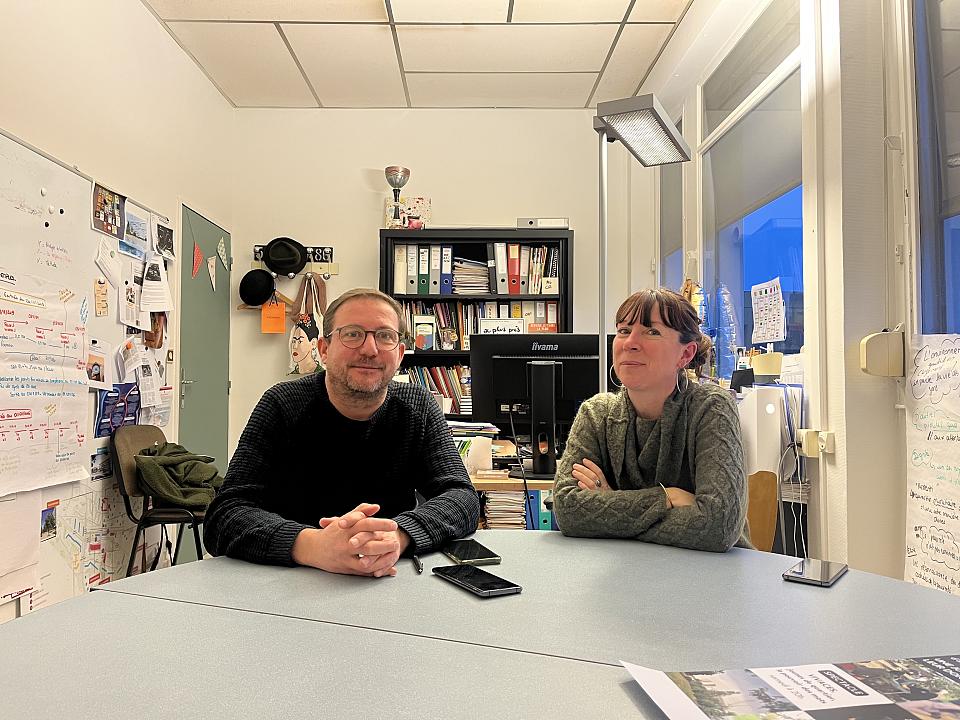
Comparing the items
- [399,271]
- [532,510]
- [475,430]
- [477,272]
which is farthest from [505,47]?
[532,510]

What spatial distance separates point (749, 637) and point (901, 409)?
1401 mm

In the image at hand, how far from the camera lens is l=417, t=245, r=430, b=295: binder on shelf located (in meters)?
4.39

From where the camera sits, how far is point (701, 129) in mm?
3744

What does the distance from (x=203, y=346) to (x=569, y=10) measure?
2.78 metres

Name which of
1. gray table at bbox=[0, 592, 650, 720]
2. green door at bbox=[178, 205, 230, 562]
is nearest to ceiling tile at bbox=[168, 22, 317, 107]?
green door at bbox=[178, 205, 230, 562]

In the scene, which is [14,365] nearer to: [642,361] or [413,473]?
[413,473]

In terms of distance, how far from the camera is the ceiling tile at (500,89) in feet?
13.9

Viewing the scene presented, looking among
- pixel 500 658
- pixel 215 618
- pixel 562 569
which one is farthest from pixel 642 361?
pixel 215 618

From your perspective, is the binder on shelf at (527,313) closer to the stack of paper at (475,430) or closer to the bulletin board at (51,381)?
the stack of paper at (475,430)

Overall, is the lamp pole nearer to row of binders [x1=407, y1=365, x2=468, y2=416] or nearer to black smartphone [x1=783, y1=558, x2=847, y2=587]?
black smartphone [x1=783, y1=558, x2=847, y2=587]

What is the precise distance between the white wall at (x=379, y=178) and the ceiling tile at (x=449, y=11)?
122 cm

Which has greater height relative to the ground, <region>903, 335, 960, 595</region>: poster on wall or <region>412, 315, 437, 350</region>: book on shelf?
<region>412, 315, 437, 350</region>: book on shelf

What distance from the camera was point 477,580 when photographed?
119 centimetres

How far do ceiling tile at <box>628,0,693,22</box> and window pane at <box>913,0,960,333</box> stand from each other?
1.60 meters
